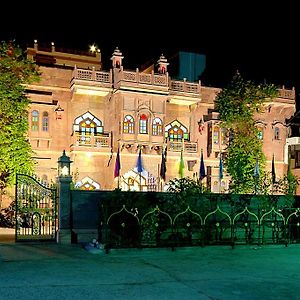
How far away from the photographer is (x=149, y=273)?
955 cm

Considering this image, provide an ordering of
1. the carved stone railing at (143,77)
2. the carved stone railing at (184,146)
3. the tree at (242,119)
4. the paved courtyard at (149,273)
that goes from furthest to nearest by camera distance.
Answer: the carved stone railing at (184,146), the tree at (242,119), the carved stone railing at (143,77), the paved courtyard at (149,273)

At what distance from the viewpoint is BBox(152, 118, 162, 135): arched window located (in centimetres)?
2991

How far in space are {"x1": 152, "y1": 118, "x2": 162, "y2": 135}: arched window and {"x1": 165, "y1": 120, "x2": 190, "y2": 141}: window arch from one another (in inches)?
47.6

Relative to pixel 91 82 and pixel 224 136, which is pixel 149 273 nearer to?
pixel 91 82

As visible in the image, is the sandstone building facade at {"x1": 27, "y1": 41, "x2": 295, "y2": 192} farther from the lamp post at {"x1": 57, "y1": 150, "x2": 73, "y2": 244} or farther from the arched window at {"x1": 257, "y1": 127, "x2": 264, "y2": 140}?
the lamp post at {"x1": 57, "y1": 150, "x2": 73, "y2": 244}

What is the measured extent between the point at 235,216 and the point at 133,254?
367 centimetres

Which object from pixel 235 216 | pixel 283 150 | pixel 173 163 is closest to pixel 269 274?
pixel 235 216

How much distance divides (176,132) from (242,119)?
14.1 ft

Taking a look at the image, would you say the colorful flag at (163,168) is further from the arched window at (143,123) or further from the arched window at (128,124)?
the arched window at (128,124)

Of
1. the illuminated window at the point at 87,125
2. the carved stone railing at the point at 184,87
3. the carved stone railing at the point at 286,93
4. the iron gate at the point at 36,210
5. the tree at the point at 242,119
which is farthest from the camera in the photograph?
the carved stone railing at the point at 286,93

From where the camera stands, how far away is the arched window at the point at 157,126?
98.1 ft

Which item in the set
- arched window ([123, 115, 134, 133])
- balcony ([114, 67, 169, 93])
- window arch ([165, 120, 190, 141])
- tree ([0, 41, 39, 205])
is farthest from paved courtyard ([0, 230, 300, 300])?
window arch ([165, 120, 190, 141])

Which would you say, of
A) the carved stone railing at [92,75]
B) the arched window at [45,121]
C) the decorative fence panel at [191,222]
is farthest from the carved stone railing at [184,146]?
the decorative fence panel at [191,222]

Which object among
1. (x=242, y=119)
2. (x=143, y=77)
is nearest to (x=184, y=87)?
(x=143, y=77)
